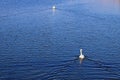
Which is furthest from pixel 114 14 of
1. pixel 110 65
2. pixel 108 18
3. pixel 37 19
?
pixel 110 65

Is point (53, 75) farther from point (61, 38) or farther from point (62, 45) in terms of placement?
point (61, 38)

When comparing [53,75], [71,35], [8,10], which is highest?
[8,10]

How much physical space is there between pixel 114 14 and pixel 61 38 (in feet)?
83.7

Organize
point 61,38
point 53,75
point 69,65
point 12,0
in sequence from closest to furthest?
point 53,75 < point 69,65 < point 61,38 < point 12,0

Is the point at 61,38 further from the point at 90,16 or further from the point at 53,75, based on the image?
the point at 90,16

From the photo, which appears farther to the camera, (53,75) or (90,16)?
(90,16)

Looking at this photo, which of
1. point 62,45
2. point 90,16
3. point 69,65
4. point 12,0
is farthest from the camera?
point 12,0

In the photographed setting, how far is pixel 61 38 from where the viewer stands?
48.1 meters

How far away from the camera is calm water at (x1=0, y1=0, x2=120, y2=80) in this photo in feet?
113

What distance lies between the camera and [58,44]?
147ft

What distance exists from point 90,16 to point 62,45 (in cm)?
2440

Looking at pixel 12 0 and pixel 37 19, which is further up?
pixel 12 0

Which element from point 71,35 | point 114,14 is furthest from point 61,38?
point 114,14

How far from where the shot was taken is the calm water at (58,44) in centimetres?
3459
